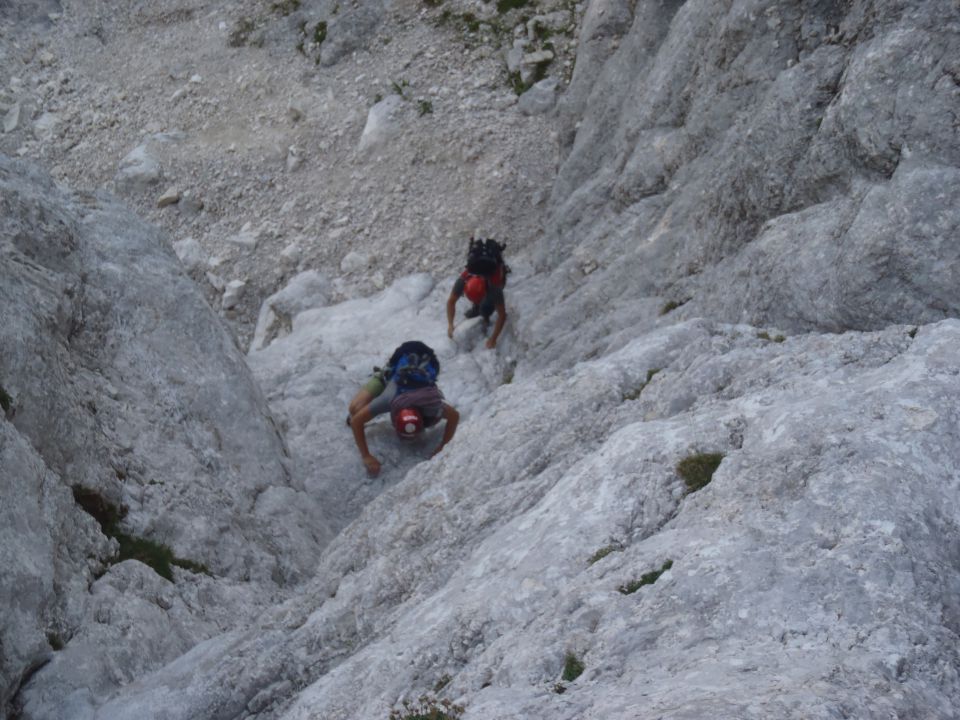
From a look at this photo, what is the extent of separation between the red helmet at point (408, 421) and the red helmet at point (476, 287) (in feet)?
11.8

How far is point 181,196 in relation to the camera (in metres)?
23.0

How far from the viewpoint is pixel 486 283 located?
15938 mm

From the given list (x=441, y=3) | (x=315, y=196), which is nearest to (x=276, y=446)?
(x=315, y=196)

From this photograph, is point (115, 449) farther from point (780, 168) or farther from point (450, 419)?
point (780, 168)

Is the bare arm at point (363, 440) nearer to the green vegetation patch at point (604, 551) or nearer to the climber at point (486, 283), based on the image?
the climber at point (486, 283)

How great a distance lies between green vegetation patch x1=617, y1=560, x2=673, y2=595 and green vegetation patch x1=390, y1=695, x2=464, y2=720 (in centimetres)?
133

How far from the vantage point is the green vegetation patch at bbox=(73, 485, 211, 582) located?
30.2 feet

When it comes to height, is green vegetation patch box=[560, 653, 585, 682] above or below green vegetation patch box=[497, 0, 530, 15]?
below

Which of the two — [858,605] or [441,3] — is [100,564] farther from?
[441,3]

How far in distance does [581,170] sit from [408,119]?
20.7 feet

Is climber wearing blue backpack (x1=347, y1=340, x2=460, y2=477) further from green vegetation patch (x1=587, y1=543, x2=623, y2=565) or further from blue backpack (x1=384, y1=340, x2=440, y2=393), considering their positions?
green vegetation patch (x1=587, y1=543, x2=623, y2=565)

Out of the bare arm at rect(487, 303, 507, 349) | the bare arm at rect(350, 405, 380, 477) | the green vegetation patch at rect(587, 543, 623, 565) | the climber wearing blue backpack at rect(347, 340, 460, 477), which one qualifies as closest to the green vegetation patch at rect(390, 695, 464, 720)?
the green vegetation patch at rect(587, 543, 623, 565)

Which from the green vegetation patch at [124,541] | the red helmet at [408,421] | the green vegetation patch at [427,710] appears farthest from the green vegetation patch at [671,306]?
the green vegetation patch at [427,710]

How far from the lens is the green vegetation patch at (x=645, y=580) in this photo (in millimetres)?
5512
